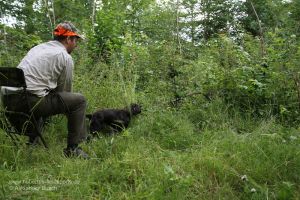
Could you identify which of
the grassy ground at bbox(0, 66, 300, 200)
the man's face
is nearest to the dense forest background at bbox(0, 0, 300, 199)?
the grassy ground at bbox(0, 66, 300, 200)

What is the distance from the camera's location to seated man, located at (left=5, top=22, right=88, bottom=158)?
3.85 meters

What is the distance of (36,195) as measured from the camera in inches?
111

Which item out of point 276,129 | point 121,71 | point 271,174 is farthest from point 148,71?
point 271,174

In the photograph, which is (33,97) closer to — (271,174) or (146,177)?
(146,177)

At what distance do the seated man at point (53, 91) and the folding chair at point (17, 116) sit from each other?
2.9 inches

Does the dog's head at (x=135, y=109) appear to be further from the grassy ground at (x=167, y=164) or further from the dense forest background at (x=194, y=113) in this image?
the grassy ground at (x=167, y=164)

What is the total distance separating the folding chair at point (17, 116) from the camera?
3607mm

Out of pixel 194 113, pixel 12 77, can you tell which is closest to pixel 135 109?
pixel 194 113

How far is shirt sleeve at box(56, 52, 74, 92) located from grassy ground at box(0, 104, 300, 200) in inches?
27.2

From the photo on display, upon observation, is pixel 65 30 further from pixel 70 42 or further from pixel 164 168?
pixel 164 168

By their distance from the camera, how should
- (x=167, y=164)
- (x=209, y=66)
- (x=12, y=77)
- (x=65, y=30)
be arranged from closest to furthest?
(x=167, y=164) → (x=12, y=77) → (x=65, y=30) → (x=209, y=66)

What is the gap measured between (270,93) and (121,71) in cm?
235

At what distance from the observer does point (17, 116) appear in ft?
13.0

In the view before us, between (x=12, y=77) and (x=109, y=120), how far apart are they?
156 centimetres
